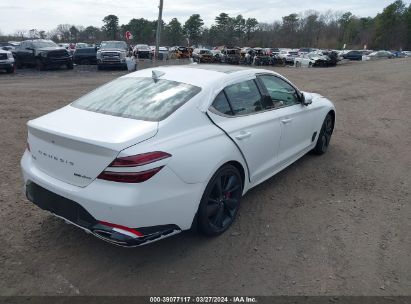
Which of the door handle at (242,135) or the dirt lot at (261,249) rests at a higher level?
the door handle at (242,135)

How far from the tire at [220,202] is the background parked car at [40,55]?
70.0 ft

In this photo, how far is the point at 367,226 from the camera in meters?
4.00

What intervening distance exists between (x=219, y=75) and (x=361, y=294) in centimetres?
244

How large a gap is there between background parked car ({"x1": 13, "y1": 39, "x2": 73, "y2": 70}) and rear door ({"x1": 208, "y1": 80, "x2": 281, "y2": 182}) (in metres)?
20.8

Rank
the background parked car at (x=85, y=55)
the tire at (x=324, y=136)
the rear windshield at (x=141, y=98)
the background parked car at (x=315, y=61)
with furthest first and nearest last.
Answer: the background parked car at (x=315, y=61)
the background parked car at (x=85, y=55)
the tire at (x=324, y=136)
the rear windshield at (x=141, y=98)

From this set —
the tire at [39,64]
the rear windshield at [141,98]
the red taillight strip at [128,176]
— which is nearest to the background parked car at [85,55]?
the tire at [39,64]

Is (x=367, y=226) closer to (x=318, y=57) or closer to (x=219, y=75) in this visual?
(x=219, y=75)

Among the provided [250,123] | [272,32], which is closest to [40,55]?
[250,123]

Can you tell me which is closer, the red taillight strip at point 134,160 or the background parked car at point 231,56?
the red taillight strip at point 134,160

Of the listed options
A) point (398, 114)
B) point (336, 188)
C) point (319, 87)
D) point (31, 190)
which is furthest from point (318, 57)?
point (31, 190)

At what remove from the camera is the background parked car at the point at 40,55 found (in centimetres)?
2208

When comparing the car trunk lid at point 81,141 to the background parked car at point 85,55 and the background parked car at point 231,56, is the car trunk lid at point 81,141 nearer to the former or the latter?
the background parked car at point 85,55

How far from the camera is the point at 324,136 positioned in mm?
6168

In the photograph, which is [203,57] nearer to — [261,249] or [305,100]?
[305,100]
